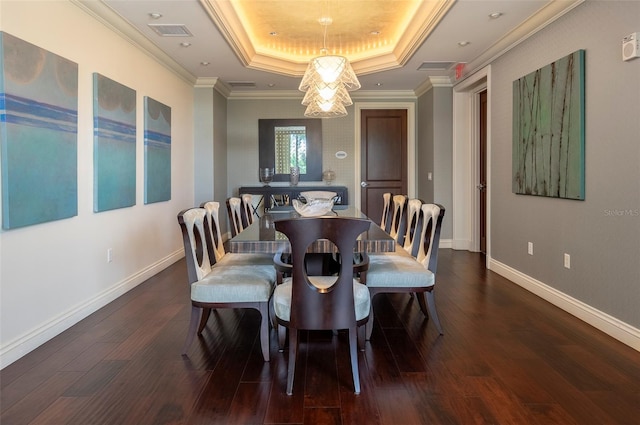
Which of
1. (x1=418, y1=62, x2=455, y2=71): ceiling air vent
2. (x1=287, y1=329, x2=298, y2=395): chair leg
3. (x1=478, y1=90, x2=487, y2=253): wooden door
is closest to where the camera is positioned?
(x1=287, y1=329, x2=298, y2=395): chair leg

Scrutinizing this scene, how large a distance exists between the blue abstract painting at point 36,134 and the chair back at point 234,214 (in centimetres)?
118

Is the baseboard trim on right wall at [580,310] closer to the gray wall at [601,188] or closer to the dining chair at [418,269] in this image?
the gray wall at [601,188]

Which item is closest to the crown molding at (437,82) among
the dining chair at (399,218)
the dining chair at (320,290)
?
the dining chair at (399,218)

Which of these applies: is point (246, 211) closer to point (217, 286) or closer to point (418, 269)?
point (217, 286)

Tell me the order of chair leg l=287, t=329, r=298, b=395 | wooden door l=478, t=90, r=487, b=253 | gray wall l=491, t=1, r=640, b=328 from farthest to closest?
wooden door l=478, t=90, r=487, b=253 < gray wall l=491, t=1, r=640, b=328 < chair leg l=287, t=329, r=298, b=395

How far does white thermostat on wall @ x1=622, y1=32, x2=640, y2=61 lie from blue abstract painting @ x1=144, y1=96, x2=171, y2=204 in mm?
4175

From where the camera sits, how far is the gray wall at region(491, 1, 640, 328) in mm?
2666

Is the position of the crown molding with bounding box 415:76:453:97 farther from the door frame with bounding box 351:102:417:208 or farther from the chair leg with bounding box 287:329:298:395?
the chair leg with bounding box 287:329:298:395

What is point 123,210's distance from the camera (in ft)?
12.8

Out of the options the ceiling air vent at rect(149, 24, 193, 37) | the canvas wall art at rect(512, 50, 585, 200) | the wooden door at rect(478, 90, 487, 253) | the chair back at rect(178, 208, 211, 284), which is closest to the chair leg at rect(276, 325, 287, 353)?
the chair back at rect(178, 208, 211, 284)

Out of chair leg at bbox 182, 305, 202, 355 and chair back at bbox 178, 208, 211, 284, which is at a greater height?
chair back at bbox 178, 208, 211, 284

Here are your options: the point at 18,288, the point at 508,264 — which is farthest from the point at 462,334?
the point at 18,288

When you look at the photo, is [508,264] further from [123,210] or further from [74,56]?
[74,56]

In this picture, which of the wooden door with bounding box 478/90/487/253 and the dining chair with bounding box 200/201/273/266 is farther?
the wooden door with bounding box 478/90/487/253
